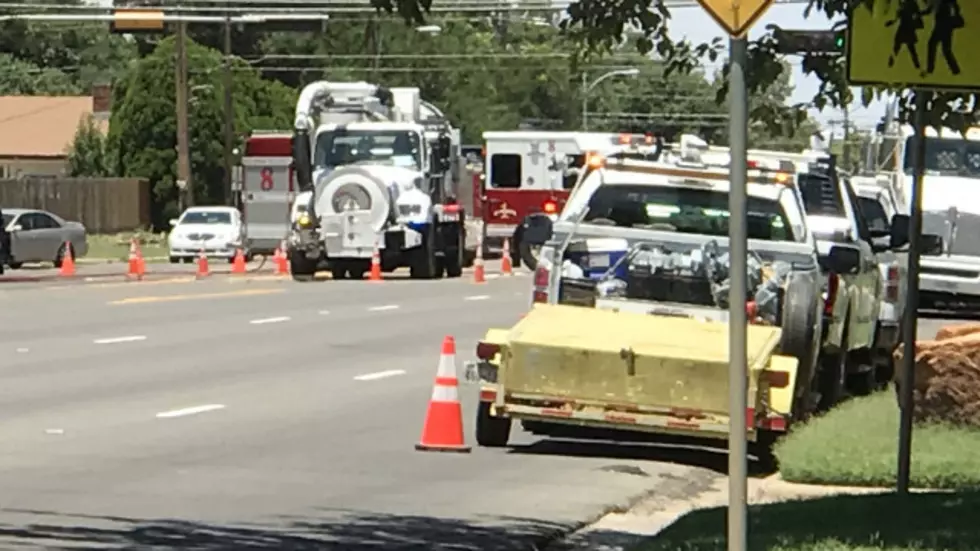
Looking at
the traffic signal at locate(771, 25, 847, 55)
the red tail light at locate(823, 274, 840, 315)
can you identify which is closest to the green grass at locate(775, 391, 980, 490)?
the red tail light at locate(823, 274, 840, 315)

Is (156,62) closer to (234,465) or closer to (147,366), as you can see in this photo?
(147,366)

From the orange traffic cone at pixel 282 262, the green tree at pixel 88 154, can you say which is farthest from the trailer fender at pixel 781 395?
the green tree at pixel 88 154

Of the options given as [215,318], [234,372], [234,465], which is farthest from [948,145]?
[234,465]

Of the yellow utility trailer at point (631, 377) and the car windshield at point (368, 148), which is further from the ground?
the car windshield at point (368, 148)

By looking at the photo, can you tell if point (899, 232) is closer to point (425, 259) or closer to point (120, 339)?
point (120, 339)

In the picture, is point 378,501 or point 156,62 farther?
point 156,62

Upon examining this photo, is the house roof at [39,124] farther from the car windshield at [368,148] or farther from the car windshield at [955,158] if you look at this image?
the car windshield at [955,158]

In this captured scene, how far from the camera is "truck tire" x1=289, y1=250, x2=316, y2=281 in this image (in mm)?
37906

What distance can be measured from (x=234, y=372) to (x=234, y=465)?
6554mm

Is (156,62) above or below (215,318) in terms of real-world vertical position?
above

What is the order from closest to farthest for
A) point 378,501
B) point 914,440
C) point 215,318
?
1. point 378,501
2. point 914,440
3. point 215,318

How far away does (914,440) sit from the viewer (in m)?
14.6

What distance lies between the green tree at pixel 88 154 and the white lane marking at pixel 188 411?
6454 cm

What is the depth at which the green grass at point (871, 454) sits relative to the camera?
13.2 m
